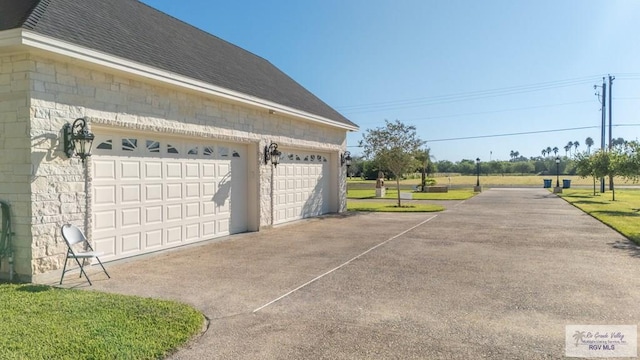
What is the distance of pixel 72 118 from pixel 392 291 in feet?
19.3

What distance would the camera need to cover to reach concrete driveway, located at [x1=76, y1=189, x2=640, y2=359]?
431 cm

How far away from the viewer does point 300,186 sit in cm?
1531

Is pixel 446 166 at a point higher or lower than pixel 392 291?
higher

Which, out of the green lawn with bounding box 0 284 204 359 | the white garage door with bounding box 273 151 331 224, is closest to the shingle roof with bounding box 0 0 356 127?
the white garage door with bounding box 273 151 331 224

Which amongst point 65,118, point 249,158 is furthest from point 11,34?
point 249,158

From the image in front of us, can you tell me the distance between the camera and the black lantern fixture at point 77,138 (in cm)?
700

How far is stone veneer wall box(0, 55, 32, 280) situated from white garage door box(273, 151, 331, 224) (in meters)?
7.36

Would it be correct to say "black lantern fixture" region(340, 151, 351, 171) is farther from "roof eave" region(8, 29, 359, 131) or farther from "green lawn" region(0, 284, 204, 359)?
"green lawn" region(0, 284, 204, 359)

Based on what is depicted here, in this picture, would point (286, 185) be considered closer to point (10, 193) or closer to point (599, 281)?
point (10, 193)

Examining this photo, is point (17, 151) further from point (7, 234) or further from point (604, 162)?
point (604, 162)

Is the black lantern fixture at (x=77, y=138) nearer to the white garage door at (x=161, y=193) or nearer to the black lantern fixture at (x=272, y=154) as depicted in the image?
the white garage door at (x=161, y=193)

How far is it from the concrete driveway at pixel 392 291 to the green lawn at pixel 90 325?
1.03ft

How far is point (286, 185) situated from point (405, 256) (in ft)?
20.8

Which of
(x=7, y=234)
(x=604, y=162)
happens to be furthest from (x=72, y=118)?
(x=604, y=162)
